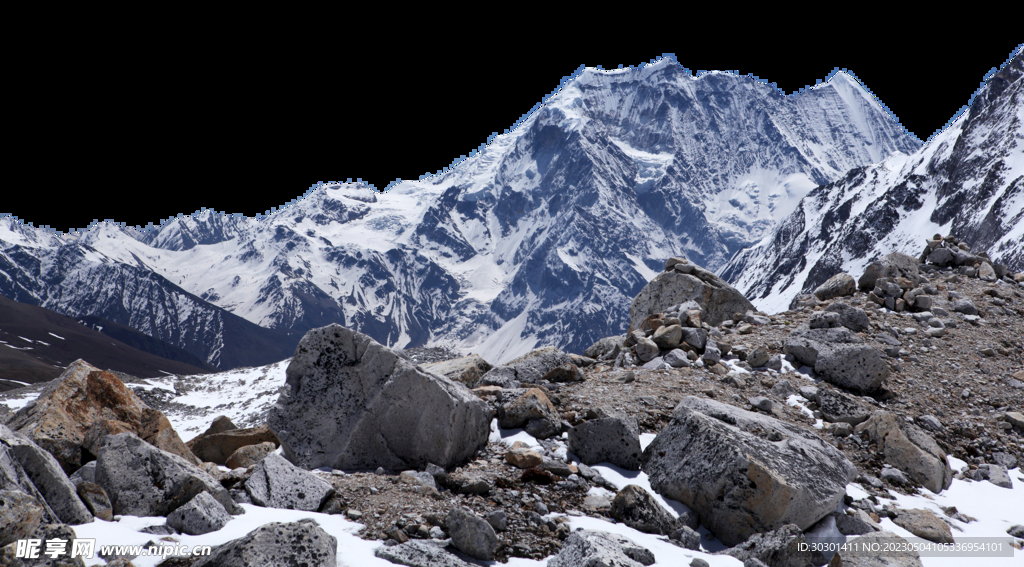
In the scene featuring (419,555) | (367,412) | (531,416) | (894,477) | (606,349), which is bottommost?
(419,555)

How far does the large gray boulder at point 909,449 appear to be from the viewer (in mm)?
9766

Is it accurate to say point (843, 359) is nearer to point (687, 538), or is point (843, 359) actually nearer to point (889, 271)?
point (687, 538)

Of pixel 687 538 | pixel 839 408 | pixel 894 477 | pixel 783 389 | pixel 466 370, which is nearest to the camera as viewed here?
pixel 687 538

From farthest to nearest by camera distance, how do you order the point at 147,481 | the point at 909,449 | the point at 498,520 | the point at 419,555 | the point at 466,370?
the point at 466,370 < the point at 909,449 < the point at 498,520 < the point at 147,481 < the point at 419,555

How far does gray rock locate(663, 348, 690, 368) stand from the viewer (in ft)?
44.2

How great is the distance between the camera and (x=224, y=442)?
10.2 m

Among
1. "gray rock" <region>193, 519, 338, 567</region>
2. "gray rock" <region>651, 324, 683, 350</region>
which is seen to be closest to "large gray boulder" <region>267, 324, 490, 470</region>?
"gray rock" <region>193, 519, 338, 567</region>

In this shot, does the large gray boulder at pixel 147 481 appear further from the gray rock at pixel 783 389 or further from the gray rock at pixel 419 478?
the gray rock at pixel 783 389

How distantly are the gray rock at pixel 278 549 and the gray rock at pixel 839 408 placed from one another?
1056 cm

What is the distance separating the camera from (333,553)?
5.71 metres

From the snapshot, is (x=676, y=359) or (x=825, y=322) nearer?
(x=676, y=359)

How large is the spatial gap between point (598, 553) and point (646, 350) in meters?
9.00

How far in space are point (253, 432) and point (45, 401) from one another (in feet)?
10.9

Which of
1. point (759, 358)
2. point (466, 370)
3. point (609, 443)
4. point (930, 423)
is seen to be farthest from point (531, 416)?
point (930, 423)
